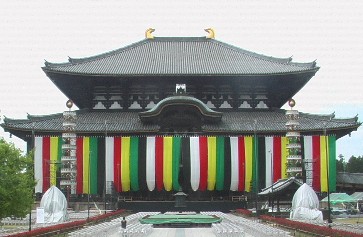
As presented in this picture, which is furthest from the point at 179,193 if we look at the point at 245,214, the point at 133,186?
the point at 245,214

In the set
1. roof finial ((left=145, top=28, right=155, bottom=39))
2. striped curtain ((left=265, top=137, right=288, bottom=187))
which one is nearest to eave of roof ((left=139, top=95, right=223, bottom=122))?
striped curtain ((left=265, top=137, right=288, bottom=187))

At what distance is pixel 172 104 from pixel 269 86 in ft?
36.7

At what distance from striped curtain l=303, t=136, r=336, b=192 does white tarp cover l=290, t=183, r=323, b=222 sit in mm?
14784

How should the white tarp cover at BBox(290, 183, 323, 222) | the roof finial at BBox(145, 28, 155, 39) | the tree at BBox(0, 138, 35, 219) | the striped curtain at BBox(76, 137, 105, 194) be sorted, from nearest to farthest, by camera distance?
the tree at BBox(0, 138, 35, 219) → the white tarp cover at BBox(290, 183, 323, 222) → the striped curtain at BBox(76, 137, 105, 194) → the roof finial at BBox(145, 28, 155, 39)

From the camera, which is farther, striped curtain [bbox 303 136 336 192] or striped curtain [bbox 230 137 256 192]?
striped curtain [bbox 230 137 256 192]

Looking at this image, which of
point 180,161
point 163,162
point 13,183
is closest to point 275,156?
point 180,161

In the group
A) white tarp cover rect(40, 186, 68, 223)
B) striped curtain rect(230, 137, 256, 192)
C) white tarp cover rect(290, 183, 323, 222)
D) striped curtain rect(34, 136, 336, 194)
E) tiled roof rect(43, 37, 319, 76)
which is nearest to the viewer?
white tarp cover rect(290, 183, 323, 222)

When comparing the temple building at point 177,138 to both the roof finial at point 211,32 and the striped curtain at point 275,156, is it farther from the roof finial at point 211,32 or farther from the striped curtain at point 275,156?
the roof finial at point 211,32

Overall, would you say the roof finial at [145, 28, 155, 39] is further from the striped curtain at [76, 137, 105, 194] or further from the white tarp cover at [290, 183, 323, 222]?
the white tarp cover at [290, 183, 323, 222]

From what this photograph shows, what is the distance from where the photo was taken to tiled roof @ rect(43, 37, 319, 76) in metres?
59.1

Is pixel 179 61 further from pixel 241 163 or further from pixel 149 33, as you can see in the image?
pixel 241 163

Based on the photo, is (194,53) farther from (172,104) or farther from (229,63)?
(172,104)

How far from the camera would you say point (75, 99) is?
65.1 m

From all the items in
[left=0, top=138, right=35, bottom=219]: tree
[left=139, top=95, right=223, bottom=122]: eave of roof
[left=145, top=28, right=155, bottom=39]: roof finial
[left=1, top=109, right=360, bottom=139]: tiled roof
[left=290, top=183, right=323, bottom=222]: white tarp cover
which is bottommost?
[left=290, top=183, right=323, bottom=222]: white tarp cover
